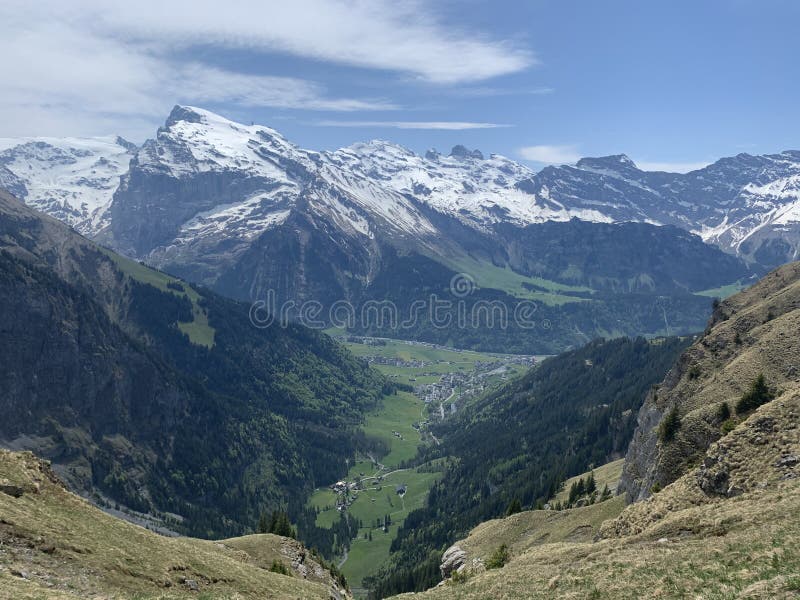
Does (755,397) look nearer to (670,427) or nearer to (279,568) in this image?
(670,427)

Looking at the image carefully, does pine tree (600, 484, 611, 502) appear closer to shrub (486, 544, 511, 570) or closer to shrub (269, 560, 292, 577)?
shrub (486, 544, 511, 570)

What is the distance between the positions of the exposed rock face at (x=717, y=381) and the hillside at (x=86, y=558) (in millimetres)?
46650

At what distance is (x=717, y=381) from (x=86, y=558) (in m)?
85.5

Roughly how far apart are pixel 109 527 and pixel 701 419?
238 feet

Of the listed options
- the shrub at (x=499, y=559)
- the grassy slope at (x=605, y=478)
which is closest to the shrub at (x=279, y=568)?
the shrub at (x=499, y=559)

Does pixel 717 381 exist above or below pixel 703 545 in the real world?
above

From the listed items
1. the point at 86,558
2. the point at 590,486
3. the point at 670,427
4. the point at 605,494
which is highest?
the point at 670,427

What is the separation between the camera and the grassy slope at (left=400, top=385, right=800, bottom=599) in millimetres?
39062

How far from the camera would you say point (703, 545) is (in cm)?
4647

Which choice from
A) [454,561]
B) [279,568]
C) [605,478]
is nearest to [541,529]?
[454,561]

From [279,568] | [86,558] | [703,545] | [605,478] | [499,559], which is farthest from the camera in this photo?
[605,478]

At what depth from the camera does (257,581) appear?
62.2 metres

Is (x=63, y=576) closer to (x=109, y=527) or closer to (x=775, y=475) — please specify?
(x=109, y=527)

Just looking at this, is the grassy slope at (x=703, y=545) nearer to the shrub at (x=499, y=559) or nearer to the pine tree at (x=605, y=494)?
the shrub at (x=499, y=559)
